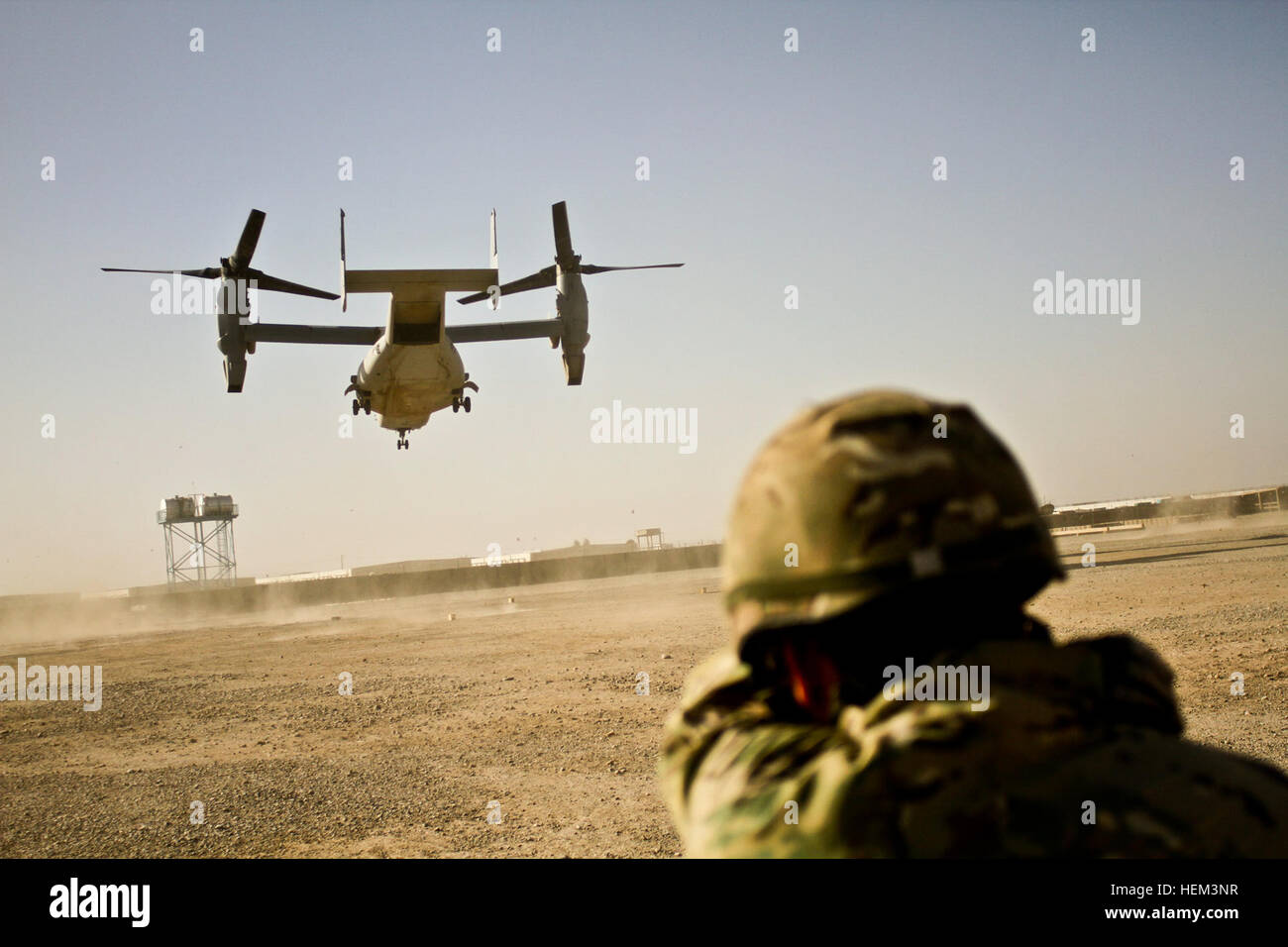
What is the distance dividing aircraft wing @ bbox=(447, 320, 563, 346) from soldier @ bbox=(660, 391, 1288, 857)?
23396mm

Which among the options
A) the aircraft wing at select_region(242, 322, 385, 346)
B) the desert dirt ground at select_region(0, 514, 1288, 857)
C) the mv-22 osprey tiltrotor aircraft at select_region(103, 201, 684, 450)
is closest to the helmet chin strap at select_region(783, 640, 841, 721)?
the desert dirt ground at select_region(0, 514, 1288, 857)

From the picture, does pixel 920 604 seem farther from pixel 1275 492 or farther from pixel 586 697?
pixel 1275 492

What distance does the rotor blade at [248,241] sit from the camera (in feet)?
74.5

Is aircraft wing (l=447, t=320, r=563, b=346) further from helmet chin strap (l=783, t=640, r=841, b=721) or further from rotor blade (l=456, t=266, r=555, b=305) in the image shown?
helmet chin strap (l=783, t=640, r=841, b=721)

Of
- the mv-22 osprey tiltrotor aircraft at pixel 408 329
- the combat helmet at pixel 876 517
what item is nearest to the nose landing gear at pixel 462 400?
the mv-22 osprey tiltrotor aircraft at pixel 408 329

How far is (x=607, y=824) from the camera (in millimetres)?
7504

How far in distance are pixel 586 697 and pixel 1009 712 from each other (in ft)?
37.9

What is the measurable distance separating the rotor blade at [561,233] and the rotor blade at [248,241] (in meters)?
7.05

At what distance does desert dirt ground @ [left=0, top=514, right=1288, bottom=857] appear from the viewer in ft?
25.7

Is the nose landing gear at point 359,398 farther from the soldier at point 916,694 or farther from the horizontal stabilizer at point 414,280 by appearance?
the soldier at point 916,694

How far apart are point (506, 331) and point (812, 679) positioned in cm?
2405

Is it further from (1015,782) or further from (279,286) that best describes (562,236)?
(1015,782)

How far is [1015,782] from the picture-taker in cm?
125
